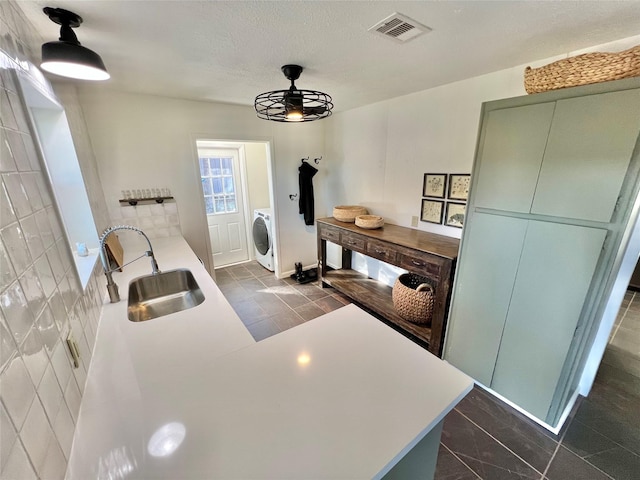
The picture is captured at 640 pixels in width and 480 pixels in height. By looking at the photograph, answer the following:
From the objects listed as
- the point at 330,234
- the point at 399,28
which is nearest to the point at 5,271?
the point at 399,28

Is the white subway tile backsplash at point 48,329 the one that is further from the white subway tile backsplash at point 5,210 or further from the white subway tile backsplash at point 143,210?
the white subway tile backsplash at point 143,210

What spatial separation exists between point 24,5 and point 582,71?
252 cm

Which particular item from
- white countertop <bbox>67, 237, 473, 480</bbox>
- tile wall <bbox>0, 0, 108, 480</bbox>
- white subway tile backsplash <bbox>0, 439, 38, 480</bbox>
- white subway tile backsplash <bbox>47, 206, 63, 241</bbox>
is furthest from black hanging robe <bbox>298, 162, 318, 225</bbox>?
white subway tile backsplash <bbox>0, 439, 38, 480</bbox>

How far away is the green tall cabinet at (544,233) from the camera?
1.23 meters

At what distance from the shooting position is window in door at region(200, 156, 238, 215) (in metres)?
4.02

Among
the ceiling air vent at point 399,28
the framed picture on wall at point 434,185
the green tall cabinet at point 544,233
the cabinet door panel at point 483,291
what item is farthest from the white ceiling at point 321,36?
the cabinet door panel at point 483,291

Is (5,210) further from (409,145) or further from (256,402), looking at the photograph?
(409,145)

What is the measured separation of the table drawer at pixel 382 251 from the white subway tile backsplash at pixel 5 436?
226 centimetres

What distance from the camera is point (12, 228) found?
63 cm

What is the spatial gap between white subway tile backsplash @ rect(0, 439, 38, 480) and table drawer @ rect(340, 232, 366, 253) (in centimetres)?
245

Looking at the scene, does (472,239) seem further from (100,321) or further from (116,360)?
(100,321)

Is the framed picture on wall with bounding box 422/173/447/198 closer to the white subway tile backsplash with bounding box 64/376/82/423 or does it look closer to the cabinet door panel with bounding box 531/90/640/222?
the cabinet door panel with bounding box 531/90/640/222

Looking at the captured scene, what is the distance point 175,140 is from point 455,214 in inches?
114

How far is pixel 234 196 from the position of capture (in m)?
4.34
